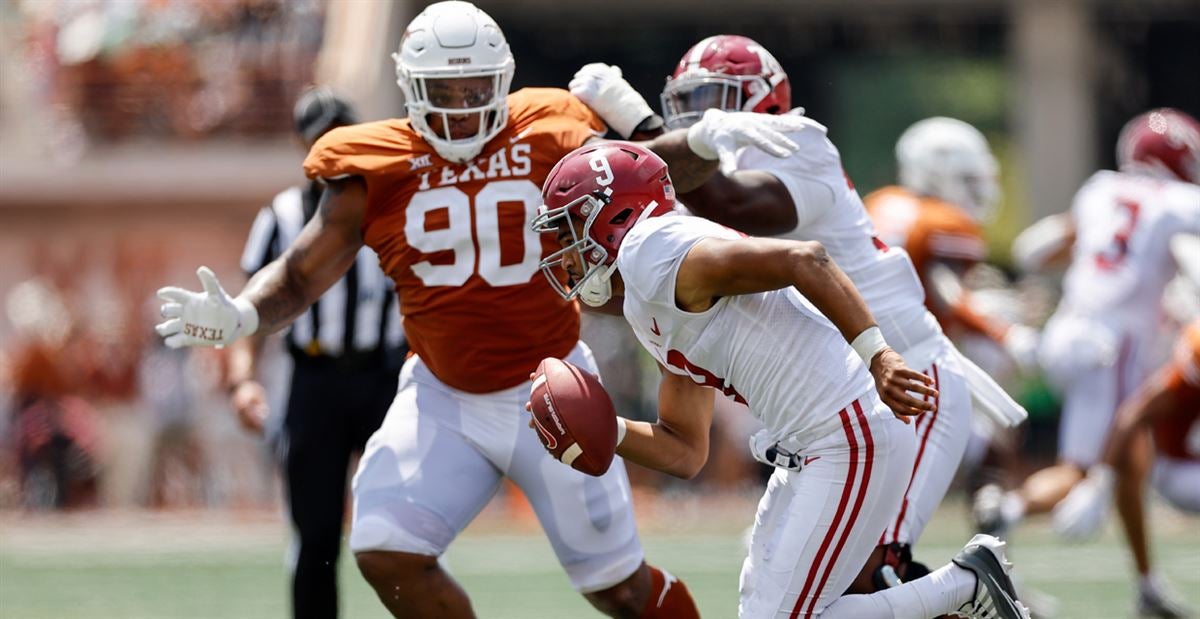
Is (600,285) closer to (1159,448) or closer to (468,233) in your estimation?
(468,233)

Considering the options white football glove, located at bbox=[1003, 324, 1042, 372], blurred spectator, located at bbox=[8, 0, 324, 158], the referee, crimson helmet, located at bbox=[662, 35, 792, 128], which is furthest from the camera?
blurred spectator, located at bbox=[8, 0, 324, 158]

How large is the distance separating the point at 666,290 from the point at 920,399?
622 mm

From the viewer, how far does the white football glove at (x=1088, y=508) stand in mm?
7703

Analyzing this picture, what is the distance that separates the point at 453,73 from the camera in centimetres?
504

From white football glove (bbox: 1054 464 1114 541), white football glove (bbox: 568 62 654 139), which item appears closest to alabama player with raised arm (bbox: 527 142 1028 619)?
white football glove (bbox: 568 62 654 139)

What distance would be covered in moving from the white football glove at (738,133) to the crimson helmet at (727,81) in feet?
1.07

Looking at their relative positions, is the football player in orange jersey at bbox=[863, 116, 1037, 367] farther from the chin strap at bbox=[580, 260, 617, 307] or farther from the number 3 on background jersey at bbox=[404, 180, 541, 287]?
the chin strap at bbox=[580, 260, 617, 307]

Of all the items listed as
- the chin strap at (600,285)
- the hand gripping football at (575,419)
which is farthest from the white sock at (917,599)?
the chin strap at (600,285)

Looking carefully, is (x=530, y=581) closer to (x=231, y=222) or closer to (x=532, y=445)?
(x=532, y=445)

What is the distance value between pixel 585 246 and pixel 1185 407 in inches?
148

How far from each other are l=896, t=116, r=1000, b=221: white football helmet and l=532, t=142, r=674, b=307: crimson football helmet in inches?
158

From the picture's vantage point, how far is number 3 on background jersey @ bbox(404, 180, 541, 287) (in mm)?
5086

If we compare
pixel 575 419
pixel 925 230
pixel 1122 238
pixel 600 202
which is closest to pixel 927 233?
pixel 925 230

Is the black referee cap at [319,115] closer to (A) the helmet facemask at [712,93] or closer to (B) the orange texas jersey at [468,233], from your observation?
(B) the orange texas jersey at [468,233]
